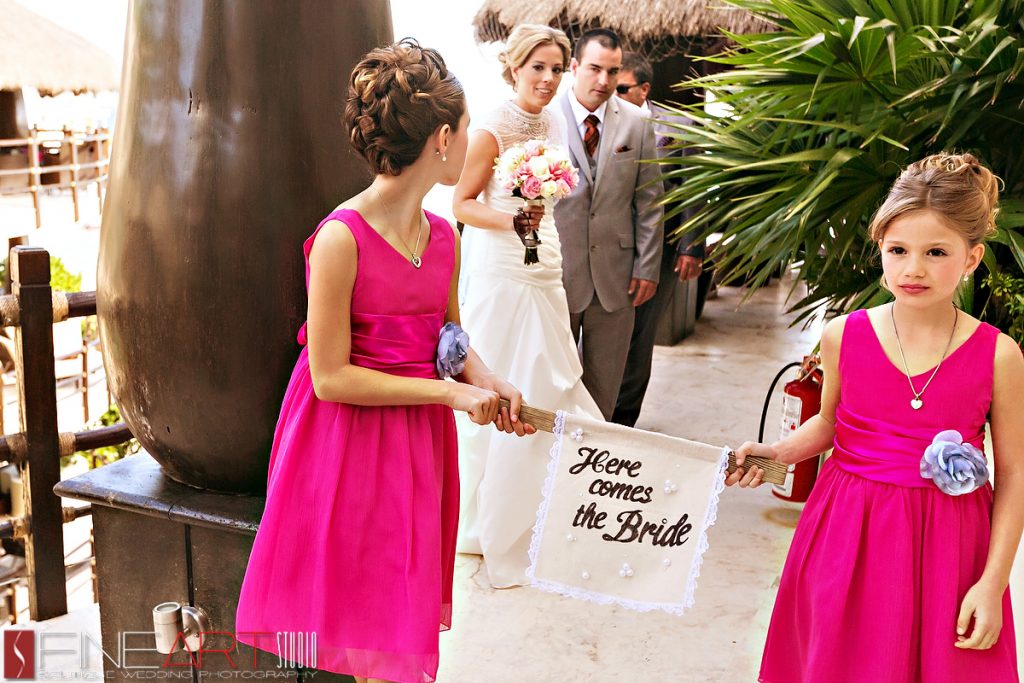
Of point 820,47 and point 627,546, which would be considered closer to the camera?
point 627,546

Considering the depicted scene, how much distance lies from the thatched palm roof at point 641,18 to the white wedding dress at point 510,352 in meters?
3.90

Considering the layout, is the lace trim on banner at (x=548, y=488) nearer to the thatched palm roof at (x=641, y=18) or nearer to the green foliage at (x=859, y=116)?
the green foliage at (x=859, y=116)

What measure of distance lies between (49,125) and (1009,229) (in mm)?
18114

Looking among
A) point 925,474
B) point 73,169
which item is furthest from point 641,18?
point 73,169

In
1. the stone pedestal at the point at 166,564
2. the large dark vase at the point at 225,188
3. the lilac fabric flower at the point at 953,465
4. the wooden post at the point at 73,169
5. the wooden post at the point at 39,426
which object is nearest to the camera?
the lilac fabric flower at the point at 953,465

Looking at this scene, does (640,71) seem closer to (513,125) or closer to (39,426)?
(513,125)

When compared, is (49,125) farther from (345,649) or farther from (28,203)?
(345,649)

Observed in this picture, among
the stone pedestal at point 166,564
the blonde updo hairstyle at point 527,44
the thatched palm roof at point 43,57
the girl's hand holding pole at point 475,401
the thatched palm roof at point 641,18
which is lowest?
the stone pedestal at point 166,564

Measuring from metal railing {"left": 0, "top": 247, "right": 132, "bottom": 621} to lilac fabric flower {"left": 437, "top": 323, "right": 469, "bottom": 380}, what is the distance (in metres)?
1.49

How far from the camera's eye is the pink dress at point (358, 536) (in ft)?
6.26

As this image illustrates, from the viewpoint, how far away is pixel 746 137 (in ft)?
11.7

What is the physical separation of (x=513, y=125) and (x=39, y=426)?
1.85 m

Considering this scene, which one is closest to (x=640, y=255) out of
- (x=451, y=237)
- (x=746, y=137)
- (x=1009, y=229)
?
(x=746, y=137)

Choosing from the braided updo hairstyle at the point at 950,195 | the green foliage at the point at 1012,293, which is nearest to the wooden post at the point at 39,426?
the braided updo hairstyle at the point at 950,195
